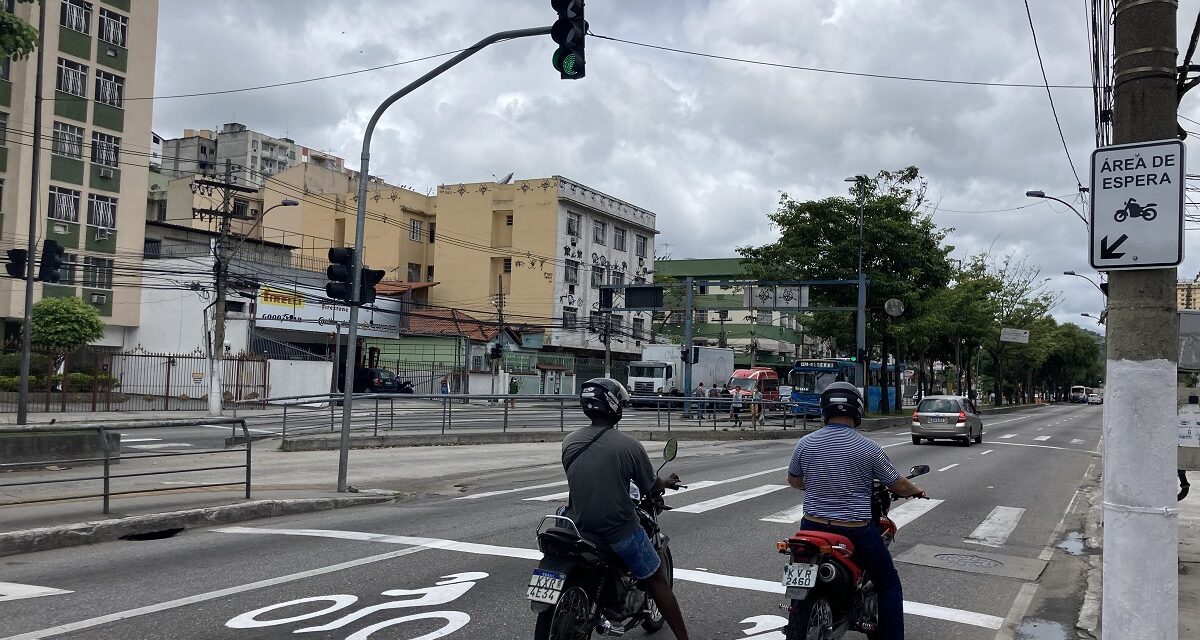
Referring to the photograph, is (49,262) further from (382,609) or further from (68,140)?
(68,140)

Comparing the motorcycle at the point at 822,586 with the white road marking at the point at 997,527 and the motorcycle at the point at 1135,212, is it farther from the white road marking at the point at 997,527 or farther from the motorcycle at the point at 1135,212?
the white road marking at the point at 997,527

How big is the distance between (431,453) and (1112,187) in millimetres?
18482

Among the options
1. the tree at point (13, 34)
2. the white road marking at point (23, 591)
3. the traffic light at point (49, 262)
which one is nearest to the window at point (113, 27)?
the traffic light at point (49, 262)

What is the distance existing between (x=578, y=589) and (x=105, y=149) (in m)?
45.3

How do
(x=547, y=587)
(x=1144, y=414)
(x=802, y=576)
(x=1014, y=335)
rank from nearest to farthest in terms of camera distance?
(x=1144, y=414)
(x=547, y=587)
(x=802, y=576)
(x=1014, y=335)

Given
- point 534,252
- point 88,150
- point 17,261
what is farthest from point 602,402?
point 534,252

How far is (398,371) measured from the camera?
1992 inches

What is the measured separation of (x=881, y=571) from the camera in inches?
→ 215

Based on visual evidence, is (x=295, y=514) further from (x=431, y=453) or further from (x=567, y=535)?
(x=431, y=453)

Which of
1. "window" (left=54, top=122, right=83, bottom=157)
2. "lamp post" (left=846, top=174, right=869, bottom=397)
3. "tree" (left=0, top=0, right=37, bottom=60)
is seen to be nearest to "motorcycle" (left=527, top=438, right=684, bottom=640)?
"tree" (left=0, top=0, right=37, bottom=60)

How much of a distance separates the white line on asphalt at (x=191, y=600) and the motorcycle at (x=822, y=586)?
173 inches

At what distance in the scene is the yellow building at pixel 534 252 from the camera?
62312 millimetres

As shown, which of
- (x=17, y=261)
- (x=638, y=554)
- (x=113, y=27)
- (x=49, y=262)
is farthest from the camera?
(x=113, y=27)

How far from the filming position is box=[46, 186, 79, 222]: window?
41406 millimetres
